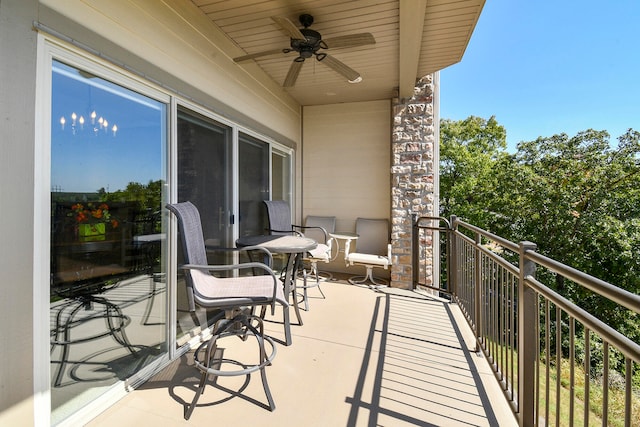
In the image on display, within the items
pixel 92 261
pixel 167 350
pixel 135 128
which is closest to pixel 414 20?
pixel 135 128

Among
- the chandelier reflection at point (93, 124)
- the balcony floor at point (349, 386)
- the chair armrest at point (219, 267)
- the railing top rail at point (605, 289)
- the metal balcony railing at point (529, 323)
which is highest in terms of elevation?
the chandelier reflection at point (93, 124)

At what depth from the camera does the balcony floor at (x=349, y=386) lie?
1.69 m

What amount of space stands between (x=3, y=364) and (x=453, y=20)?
3814 mm

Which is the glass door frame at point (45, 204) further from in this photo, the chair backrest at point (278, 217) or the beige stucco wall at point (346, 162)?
the beige stucco wall at point (346, 162)

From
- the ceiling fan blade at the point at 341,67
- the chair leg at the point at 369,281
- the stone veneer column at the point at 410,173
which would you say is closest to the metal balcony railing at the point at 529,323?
the stone veneer column at the point at 410,173

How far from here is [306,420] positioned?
167 cm

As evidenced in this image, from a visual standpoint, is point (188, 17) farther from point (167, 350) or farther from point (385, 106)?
point (385, 106)

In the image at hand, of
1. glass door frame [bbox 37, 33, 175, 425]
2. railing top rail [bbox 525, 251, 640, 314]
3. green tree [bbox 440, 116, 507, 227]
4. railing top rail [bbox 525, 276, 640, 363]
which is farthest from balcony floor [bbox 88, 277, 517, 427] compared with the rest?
green tree [bbox 440, 116, 507, 227]

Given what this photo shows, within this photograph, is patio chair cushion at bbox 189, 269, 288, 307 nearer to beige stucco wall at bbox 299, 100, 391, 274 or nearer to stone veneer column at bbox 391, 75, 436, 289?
stone veneer column at bbox 391, 75, 436, 289

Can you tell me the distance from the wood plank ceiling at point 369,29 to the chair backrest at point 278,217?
5.25 feet

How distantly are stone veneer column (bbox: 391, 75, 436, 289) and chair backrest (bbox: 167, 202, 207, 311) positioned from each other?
299cm

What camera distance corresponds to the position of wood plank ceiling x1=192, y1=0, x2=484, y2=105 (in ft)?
8.08

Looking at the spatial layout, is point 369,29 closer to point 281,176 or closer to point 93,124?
point 281,176

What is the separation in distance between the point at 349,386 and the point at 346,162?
371cm
